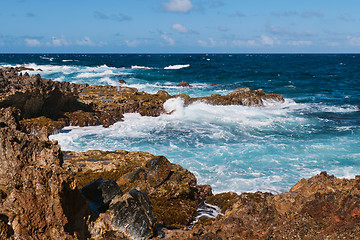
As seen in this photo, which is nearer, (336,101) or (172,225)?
(172,225)

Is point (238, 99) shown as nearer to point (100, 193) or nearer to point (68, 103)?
point (68, 103)

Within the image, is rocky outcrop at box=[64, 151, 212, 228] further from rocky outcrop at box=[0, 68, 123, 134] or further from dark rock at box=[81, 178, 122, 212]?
rocky outcrop at box=[0, 68, 123, 134]

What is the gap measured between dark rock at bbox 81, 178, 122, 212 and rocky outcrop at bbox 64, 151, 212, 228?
2406 millimetres

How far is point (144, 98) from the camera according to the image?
109 ft

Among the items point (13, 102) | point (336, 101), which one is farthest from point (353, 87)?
point (13, 102)

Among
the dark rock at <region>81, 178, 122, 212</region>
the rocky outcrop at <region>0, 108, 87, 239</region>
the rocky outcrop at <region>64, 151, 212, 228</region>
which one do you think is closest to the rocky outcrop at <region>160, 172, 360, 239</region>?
the dark rock at <region>81, 178, 122, 212</region>

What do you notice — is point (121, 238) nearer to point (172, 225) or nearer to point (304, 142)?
point (172, 225)

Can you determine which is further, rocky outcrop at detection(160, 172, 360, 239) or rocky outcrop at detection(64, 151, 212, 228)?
rocky outcrop at detection(64, 151, 212, 228)

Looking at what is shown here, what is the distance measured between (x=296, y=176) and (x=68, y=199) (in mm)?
13058

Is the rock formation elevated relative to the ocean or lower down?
elevated

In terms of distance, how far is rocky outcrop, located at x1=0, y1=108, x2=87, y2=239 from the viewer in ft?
21.7

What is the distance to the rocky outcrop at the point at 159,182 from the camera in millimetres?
11133

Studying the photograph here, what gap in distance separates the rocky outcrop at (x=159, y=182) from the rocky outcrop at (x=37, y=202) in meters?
3.71

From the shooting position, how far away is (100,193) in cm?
862
